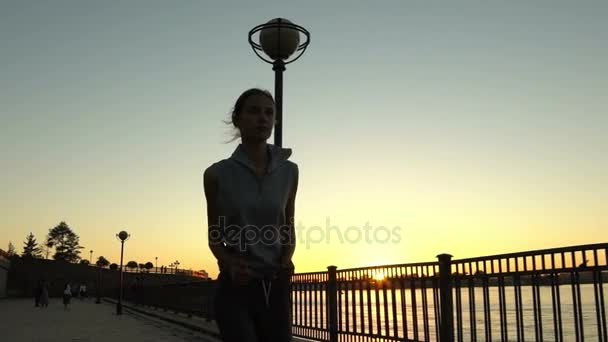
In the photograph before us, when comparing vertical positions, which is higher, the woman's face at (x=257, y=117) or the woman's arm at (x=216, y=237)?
the woman's face at (x=257, y=117)

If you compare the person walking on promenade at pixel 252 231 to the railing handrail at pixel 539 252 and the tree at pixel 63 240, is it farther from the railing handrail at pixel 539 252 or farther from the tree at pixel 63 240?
the tree at pixel 63 240

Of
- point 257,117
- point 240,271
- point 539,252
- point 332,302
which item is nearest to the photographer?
point 240,271

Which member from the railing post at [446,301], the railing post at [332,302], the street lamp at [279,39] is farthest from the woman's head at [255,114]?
the railing post at [332,302]

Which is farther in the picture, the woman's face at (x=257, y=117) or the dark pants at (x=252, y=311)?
the woman's face at (x=257, y=117)

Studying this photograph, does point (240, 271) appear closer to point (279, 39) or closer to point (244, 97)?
point (244, 97)

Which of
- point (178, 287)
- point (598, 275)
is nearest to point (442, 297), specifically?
point (598, 275)

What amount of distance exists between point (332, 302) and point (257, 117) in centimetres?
752

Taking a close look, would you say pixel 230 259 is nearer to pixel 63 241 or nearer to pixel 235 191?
pixel 235 191

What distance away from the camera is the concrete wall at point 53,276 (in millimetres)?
65688

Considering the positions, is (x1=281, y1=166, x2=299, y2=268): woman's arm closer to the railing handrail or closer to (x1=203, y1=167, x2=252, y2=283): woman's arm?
(x1=203, y1=167, x2=252, y2=283): woman's arm

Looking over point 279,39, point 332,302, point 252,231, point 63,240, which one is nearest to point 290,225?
point 252,231

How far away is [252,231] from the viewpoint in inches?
97.5

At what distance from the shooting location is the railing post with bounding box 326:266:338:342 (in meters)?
9.65

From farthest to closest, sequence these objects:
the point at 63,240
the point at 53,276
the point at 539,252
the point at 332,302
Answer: the point at 63,240, the point at 53,276, the point at 332,302, the point at 539,252
